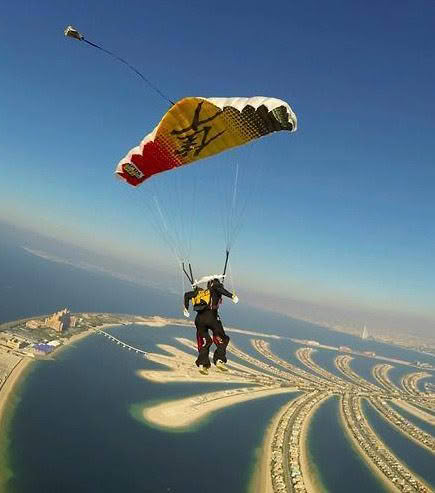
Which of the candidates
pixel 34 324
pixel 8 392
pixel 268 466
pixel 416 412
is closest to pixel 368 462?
pixel 268 466

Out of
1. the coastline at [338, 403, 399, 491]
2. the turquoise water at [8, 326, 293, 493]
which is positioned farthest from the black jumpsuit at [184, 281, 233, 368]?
the coastline at [338, 403, 399, 491]

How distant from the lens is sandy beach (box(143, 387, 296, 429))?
180 ft

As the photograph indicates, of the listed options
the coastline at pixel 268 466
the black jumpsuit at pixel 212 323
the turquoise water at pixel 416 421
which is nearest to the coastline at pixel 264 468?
the coastline at pixel 268 466

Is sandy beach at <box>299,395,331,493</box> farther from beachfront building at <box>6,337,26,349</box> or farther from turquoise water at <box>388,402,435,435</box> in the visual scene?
beachfront building at <box>6,337,26,349</box>

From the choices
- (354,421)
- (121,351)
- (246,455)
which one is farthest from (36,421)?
(354,421)

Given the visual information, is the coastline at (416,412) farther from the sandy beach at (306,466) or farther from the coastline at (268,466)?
the coastline at (268,466)

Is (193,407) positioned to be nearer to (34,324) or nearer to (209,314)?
(34,324)

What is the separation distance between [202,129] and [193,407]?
194 feet

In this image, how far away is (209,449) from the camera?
49781 mm

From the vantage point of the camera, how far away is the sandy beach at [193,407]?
54938 mm

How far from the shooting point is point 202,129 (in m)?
10.5

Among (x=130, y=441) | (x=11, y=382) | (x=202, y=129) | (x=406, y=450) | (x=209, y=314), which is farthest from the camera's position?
(x=406, y=450)

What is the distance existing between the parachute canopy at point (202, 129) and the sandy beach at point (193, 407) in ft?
Result: 163

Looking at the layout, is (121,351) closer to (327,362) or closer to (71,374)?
(71,374)
